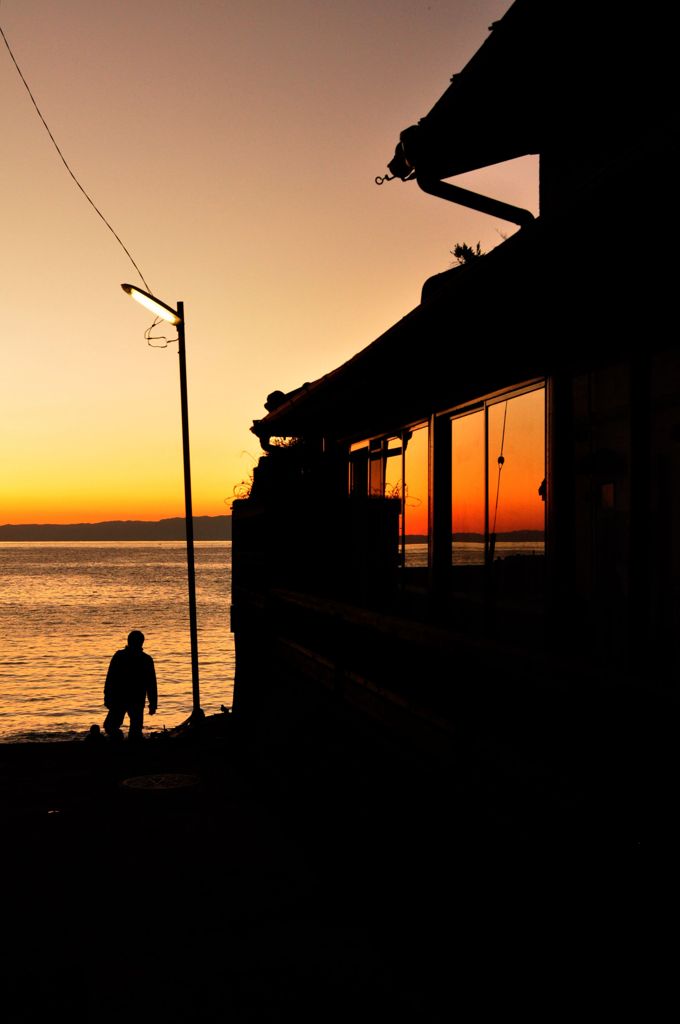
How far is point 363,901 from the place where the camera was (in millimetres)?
7387

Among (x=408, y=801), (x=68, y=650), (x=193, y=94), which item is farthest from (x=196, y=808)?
(x=68, y=650)

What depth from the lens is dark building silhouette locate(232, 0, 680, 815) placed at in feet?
16.5

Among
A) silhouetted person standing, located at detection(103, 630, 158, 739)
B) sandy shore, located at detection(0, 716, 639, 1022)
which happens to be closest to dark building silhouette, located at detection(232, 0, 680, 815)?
sandy shore, located at detection(0, 716, 639, 1022)

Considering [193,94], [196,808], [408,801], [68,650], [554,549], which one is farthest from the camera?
[68,650]

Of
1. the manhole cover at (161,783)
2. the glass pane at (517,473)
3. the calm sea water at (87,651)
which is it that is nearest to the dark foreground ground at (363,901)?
the manhole cover at (161,783)

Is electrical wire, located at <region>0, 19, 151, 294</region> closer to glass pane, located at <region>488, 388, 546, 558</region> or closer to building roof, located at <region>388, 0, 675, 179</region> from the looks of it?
building roof, located at <region>388, 0, 675, 179</region>

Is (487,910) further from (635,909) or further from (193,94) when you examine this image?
(193,94)

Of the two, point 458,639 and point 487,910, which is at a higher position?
point 458,639

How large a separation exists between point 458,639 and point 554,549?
2.87ft

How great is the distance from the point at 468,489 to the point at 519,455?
117 cm

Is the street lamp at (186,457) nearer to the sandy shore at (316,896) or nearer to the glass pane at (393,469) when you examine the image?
the sandy shore at (316,896)

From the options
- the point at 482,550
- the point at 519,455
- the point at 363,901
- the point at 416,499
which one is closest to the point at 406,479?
the point at 416,499

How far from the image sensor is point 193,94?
12.5 meters

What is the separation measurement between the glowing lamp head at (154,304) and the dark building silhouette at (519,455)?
8.97ft
